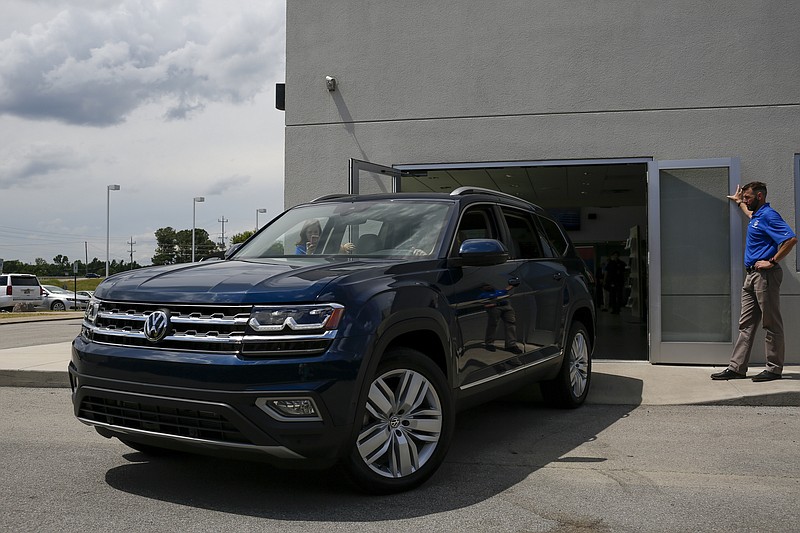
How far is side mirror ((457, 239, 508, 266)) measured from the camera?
15.9 feet

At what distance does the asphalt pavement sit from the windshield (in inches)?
124

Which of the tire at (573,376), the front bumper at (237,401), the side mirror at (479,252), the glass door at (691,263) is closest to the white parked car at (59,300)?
the glass door at (691,263)

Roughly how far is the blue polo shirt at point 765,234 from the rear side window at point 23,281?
33474 millimetres

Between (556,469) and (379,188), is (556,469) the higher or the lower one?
the lower one

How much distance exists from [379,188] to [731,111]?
14.1 ft

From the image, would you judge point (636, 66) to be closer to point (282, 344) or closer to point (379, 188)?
point (379, 188)

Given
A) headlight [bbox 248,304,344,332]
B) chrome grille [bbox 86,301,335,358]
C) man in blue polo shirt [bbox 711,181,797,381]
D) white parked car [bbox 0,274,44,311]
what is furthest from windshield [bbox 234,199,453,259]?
white parked car [bbox 0,274,44,311]

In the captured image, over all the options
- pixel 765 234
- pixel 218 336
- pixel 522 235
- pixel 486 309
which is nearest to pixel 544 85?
pixel 765 234

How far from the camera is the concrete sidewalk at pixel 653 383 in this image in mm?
7242

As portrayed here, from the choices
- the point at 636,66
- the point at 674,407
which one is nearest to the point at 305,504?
the point at 674,407

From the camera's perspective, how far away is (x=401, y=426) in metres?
4.26

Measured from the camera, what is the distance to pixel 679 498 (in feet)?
14.0

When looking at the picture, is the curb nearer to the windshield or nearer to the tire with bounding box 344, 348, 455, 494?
the windshield

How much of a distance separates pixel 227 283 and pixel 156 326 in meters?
0.41
